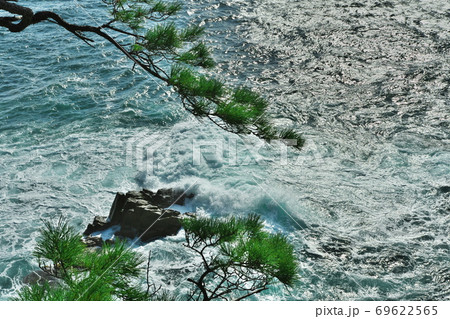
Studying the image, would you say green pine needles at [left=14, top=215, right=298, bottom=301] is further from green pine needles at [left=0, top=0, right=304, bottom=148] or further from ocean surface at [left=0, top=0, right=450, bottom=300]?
ocean surface at [left=0, top=0, right=450, bottom=300]

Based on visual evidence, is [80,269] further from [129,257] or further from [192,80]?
[192,80]

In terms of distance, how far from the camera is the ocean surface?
5.85 m

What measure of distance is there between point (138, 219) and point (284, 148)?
3055 mm

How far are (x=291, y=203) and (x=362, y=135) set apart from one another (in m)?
2.26

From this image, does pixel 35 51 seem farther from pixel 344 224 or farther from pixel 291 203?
pixel 344 224

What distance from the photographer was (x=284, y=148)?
27.0ft

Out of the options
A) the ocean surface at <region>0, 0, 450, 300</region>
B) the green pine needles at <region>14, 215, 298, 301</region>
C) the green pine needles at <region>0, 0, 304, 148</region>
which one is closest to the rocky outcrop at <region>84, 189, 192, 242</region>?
the ocean surface at <region>0, 0, 450, 300</region>

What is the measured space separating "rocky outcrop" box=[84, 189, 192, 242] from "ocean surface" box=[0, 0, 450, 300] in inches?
6.9

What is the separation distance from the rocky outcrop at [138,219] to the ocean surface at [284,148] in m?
0.18

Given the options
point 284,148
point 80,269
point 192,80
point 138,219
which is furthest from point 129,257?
point 284,148

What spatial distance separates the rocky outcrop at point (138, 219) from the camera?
6.18 meters

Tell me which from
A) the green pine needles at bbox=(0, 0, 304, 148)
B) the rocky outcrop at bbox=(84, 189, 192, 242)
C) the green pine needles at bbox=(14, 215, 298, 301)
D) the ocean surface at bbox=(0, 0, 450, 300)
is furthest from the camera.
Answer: the rocky outcrop at bbox=(84, 189, 192, 242)

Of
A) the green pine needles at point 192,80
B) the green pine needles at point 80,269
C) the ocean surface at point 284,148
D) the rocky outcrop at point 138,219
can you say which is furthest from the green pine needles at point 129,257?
the rocky outcrop at point 138,219

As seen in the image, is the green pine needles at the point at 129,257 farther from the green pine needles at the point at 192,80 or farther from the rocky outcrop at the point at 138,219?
the rocky outcrop at the point at 138,219
